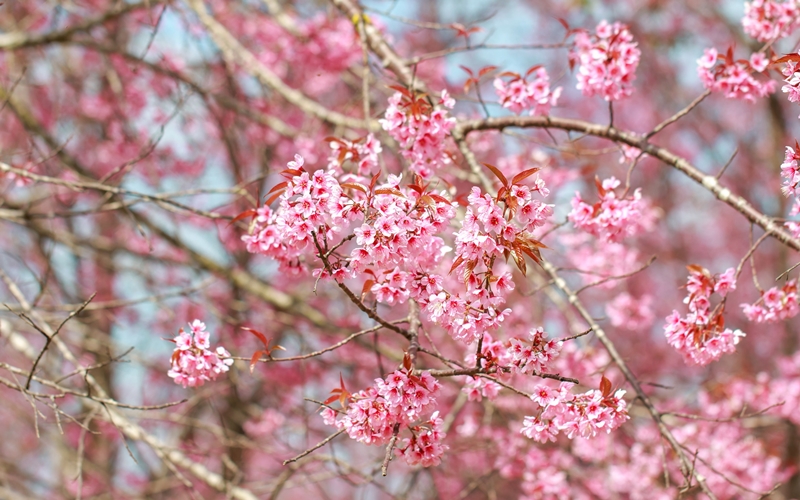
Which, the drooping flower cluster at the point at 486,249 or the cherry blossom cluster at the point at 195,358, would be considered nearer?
the drooping flower cluster at the point at 486,249

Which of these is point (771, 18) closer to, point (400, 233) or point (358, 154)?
point (358, 154)

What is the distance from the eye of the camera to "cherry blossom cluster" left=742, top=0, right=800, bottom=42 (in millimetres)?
2811

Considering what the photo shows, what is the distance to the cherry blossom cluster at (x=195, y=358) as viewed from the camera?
76.4 inches

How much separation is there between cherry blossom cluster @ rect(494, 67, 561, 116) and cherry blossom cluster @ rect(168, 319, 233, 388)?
1602mm

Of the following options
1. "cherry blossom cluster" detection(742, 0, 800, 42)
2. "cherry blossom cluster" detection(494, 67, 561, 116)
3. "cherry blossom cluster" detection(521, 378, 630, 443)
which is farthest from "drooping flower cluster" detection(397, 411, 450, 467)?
"cherry blossom cluster" detection(742, 0, 800, 42)

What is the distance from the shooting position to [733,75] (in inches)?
105

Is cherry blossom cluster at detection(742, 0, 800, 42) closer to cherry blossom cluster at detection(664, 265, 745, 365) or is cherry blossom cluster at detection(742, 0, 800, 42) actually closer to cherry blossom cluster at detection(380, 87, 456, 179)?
cherry blossom cluster at detection(664, 265, 745, 365)

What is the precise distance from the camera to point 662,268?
9.97 m

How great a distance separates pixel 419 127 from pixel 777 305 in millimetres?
1470

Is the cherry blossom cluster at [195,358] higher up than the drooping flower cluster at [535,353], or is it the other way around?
the cherry blossom cluster at [195,358]

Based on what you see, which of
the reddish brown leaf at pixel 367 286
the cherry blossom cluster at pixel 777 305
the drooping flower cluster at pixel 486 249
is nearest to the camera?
the drooping flower cluster at pixel 486 249

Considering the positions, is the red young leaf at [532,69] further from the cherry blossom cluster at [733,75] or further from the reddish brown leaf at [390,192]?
the reddish brown leaf at [390,192]

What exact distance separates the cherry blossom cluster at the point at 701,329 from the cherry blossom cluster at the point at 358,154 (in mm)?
1165

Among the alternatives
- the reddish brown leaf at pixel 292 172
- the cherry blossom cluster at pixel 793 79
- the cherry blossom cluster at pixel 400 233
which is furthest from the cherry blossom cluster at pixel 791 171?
the reddish brown leaf at pixel 292 172
